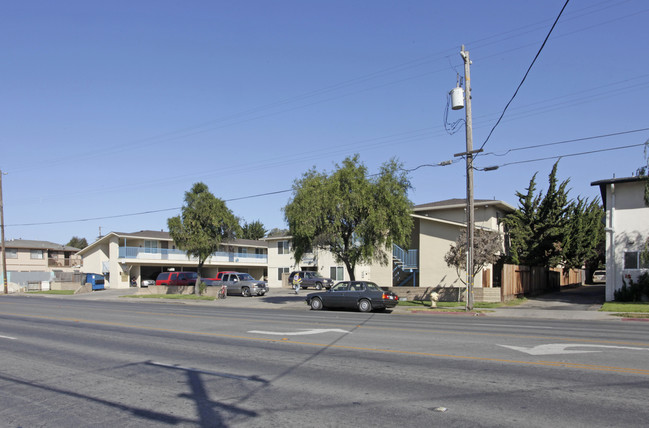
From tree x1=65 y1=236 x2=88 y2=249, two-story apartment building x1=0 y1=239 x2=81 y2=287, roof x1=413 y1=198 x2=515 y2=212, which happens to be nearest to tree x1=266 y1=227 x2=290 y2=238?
roof x1=413 y1=198 x2=515 y2=212

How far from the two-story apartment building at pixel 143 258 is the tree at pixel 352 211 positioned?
2566cm

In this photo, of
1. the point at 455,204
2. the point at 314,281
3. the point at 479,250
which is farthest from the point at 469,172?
the point at 314,281

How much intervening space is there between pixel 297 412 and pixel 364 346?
5.42m

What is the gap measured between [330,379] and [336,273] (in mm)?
44450

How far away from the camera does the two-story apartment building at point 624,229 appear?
26031mm

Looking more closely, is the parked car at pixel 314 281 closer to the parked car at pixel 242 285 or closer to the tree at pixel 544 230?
the parked car at pixel 242 285

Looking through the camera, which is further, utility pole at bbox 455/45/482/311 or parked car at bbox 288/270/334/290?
parked car at bbox 288/270/334/290

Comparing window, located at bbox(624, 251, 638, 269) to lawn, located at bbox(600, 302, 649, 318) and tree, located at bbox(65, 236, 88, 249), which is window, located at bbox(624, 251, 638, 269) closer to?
lawn, located at bbox(600, 302, 649, 318)

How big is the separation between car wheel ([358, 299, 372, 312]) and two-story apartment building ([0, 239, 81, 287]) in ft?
171

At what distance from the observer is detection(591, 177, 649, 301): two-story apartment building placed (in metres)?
26.0

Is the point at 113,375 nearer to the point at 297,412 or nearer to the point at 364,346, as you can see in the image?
the point at 297,412

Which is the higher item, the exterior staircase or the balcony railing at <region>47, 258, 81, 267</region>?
the exterior staircase

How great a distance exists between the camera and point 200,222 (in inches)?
1491

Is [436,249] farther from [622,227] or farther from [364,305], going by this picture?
[622,227]
